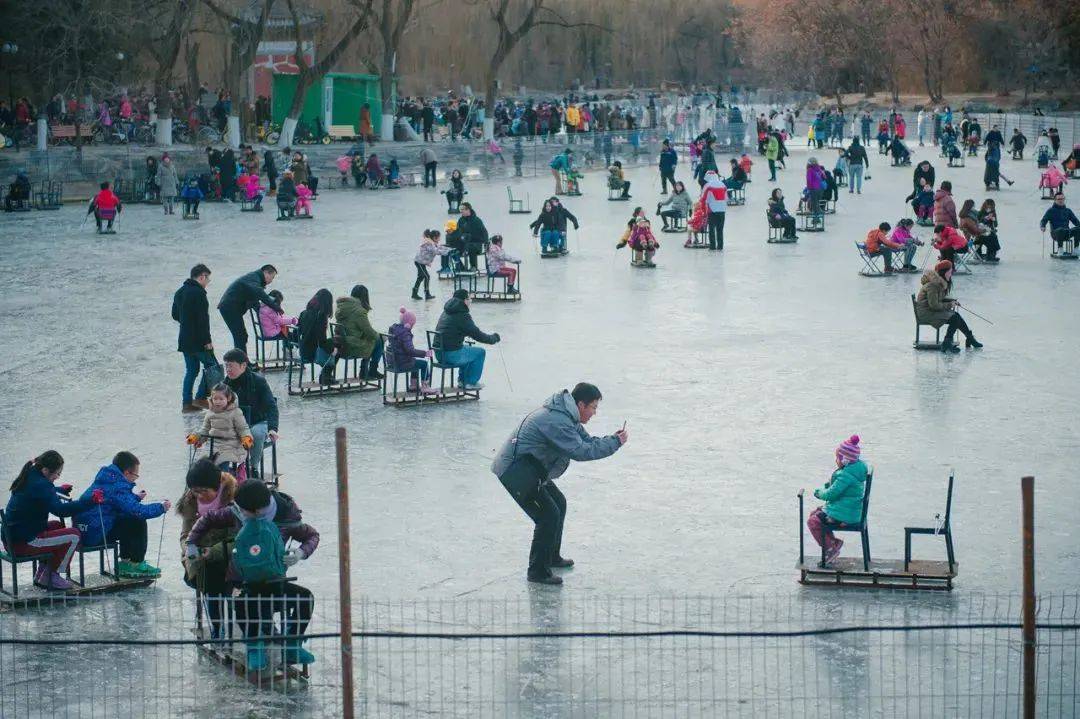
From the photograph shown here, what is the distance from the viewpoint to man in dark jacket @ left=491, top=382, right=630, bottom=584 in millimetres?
10180

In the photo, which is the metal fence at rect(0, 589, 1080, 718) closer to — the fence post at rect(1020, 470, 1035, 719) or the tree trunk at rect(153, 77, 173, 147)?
the fence post at rect(1020, 470, 1035, 719)

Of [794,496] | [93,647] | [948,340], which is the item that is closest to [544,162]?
[948,340]

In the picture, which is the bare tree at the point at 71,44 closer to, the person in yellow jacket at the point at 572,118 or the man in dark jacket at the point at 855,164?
the person in yellow jacket at the point at 572,118

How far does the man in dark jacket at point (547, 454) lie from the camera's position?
10.2m

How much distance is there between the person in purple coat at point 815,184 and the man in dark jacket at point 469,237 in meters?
10.0

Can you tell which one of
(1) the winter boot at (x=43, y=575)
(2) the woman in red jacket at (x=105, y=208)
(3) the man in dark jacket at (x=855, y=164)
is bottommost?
(1) the winter boot at (x=43, y=575)

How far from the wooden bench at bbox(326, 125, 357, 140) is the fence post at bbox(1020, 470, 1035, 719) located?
156 ft

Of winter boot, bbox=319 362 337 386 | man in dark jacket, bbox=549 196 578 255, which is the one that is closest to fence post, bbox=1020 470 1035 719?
winter boot, bbox=319 362 337 386

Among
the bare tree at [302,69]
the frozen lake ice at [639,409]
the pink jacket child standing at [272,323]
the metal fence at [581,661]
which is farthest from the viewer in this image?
the bare tree at [302,69]

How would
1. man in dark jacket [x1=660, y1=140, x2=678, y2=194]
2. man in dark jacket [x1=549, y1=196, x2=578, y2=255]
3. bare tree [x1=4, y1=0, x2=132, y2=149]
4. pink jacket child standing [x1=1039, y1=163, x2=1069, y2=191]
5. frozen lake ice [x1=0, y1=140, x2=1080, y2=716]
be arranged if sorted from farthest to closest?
bare tree [x1=4, y1=0, x2=132, y2=149]
man in dark jacket [x1=660, y1=140, x2=678, y2=194]
pink jacket child standing [x1=1039, y1=163, x2=1069, y2=191]
man in dark jacket [x1=549, y1=196, x2=578, y2=255]
frozen lake ice [x1=0, y1=140, x2=1080, y2=716]

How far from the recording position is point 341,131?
53.9 m

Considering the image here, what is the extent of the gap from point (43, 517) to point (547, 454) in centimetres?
323

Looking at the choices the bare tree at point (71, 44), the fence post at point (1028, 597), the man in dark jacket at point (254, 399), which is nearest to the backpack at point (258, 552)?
the man in dark jacket at point (254, 399)

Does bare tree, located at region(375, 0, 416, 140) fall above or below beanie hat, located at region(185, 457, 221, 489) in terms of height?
above
